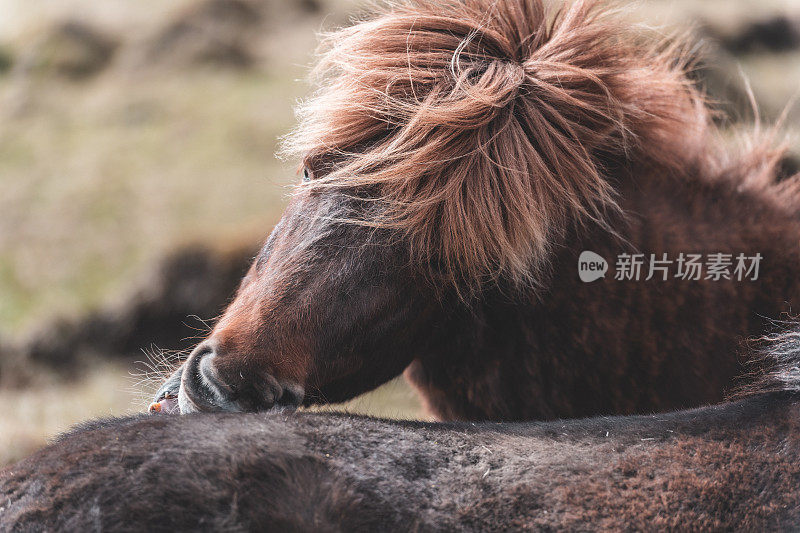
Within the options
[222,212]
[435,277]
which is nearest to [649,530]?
[435,277]

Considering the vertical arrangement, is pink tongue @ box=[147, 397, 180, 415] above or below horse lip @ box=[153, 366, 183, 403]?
below

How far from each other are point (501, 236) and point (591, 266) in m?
0.36

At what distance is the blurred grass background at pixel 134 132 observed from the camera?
200 inches

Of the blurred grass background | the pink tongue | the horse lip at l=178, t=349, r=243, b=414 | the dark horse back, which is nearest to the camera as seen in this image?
the dark horse back

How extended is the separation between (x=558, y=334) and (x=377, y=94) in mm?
829

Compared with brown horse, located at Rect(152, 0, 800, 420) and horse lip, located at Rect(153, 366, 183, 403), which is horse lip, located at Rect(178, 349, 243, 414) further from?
horse lip, located at Rect(153, 366, 183, 403)

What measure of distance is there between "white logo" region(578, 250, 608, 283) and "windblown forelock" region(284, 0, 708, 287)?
102 mm

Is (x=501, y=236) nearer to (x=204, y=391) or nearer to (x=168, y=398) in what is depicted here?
(x=204, y=391)

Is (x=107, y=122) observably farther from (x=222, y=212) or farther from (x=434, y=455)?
(x=434, y=455)

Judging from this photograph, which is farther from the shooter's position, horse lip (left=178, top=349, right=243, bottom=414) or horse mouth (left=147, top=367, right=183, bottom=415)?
horse mouth (left=147, top=367, right=183, bottom=415)

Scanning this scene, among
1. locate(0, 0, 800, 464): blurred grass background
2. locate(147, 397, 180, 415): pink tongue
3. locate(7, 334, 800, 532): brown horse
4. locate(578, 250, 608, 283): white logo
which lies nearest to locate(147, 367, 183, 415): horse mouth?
locate(147, 397, 180, 415): pink tongue

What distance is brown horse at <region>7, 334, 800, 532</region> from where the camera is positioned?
1089 mm

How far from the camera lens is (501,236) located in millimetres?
1761

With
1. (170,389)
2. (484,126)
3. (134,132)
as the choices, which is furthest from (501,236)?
(134,132)
